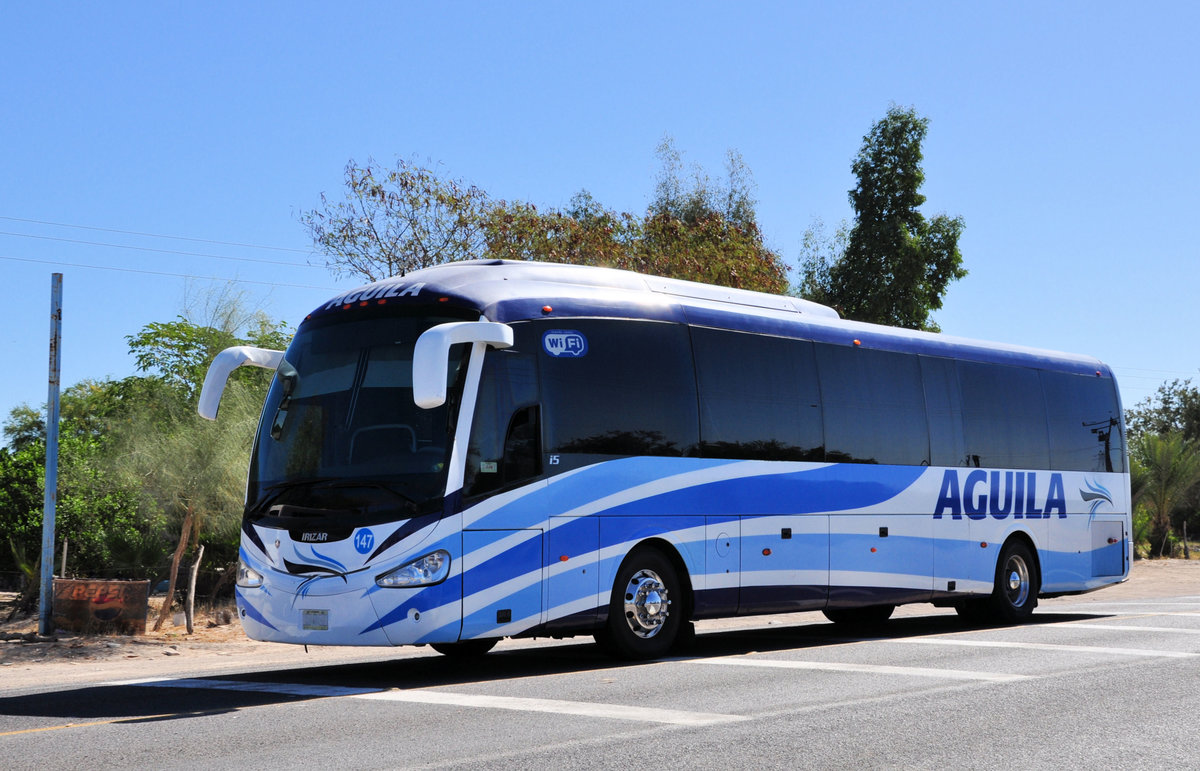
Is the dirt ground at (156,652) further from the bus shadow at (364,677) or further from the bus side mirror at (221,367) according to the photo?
the bus side mirror at (221,367)

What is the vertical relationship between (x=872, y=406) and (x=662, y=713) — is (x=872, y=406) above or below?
above

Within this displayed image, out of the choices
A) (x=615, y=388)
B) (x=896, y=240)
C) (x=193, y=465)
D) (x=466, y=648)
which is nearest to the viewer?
(x=615, y=388)

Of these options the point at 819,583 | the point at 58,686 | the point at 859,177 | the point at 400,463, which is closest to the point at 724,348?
the point at 819,583

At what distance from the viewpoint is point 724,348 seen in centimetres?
1341

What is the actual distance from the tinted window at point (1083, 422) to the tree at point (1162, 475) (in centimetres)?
2573

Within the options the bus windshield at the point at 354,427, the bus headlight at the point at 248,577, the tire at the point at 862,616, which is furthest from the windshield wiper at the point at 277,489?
the tire at the point at 862,616

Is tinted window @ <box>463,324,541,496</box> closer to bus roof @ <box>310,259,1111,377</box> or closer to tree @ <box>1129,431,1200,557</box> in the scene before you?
bus roof @ <box>310,259,1111,377</box>

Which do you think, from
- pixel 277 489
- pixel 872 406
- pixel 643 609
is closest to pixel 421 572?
pixel 277 489

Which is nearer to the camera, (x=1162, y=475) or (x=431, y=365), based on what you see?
(x=431, y=365)

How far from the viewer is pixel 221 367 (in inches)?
464

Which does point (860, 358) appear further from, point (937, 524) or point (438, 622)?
point (438, 622)

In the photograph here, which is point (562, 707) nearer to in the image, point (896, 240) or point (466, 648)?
point (466, 648)

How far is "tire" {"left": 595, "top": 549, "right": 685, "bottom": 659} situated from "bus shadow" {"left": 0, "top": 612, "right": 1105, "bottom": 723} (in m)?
0.21

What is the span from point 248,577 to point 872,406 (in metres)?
7.66
